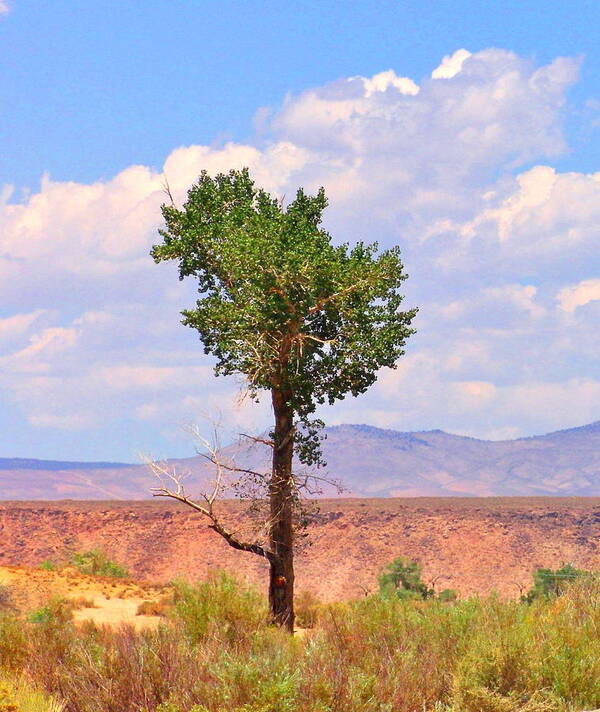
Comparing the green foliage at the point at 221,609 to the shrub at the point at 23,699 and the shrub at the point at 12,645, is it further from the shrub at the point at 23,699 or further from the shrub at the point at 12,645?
the shrub at the point at 23,699

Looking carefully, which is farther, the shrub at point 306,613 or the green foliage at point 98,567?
the green foliage at point 98,567

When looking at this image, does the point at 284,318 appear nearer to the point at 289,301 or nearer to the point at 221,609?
the point at 289,301

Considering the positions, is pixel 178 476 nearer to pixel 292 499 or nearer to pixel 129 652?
pixel 292 499

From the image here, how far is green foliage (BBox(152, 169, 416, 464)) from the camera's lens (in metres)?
24.6

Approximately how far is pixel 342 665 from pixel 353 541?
66879 mm

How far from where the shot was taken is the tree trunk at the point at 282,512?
85.7 ft

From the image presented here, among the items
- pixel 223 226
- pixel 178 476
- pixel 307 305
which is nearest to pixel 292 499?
pixel 178 476

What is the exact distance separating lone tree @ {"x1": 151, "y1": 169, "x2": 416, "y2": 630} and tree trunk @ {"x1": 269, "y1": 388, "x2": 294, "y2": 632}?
3 centimetres

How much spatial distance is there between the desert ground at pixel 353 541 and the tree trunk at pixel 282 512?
133 feet

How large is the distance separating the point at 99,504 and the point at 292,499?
7563cm

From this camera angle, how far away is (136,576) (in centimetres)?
7538

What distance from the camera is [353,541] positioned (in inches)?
3155

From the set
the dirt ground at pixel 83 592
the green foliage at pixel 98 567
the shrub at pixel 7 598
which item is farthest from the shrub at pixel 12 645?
the green foliage at pixel 98 567

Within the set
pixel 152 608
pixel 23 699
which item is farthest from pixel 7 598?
pixel 23 699
